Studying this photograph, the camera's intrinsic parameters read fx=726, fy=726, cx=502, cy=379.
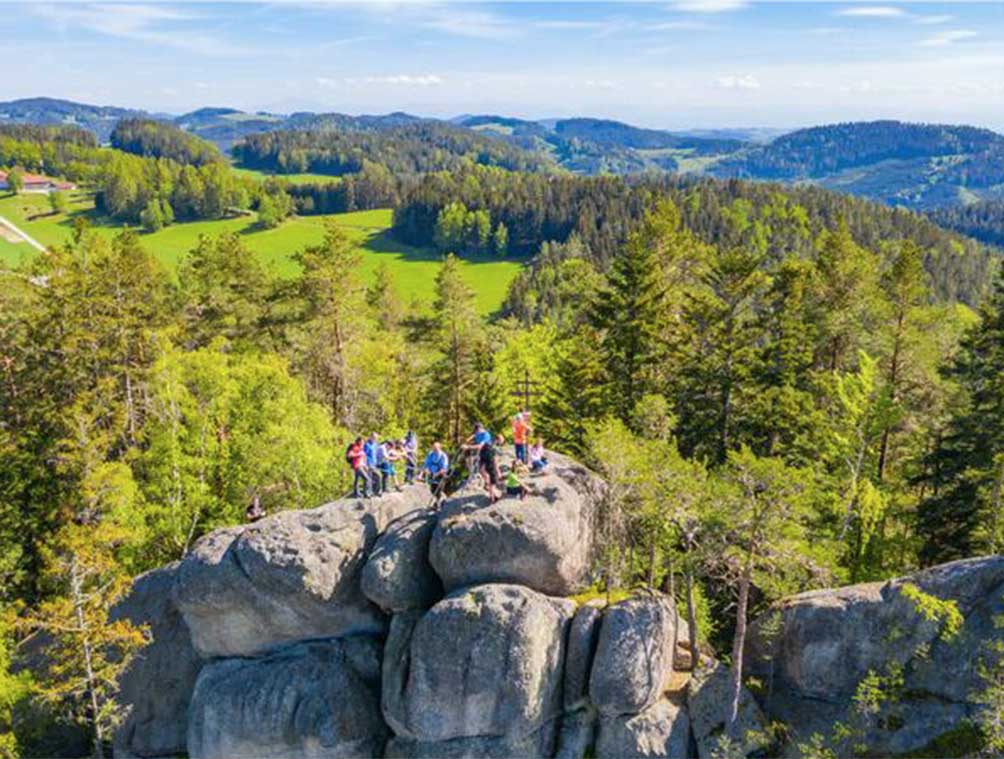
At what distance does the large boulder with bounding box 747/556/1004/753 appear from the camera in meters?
22.1

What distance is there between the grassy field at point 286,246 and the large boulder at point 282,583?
114 m

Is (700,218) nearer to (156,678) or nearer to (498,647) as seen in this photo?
(498,647)

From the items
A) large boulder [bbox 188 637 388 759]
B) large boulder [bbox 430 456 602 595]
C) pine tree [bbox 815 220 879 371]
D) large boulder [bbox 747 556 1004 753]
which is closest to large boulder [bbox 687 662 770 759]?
large boulder [bbox 747 556 1004 753]

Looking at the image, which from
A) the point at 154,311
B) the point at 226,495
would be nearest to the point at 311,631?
the point at 226,495

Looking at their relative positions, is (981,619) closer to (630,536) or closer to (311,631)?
(630,536)

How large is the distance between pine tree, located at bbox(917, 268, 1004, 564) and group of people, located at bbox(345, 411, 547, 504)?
18822 mm

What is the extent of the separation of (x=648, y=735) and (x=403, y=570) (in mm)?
9584

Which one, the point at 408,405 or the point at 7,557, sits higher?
the point at 408,405

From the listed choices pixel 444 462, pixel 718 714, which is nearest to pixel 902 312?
pixel 718 714

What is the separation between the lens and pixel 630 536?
1042 inches

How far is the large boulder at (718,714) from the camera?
22.7 m

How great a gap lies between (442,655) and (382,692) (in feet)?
9.96

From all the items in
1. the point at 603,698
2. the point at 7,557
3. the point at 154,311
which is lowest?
the point at 7,557

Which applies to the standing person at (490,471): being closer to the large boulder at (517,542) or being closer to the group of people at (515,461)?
the group of people at (515,461)
